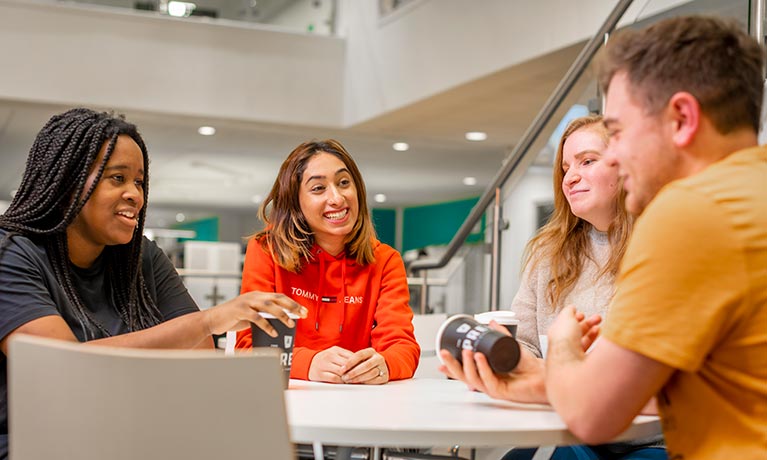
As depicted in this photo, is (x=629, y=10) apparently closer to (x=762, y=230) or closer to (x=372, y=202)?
(x=762, y=230)

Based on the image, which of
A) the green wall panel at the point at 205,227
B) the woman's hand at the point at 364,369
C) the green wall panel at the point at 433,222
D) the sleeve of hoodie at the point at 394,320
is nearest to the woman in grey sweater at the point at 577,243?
the sleeve of hoodie at the point at 394,320

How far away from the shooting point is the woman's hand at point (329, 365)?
175 cm

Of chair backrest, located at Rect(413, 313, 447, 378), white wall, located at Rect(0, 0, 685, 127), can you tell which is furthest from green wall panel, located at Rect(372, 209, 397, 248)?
chair backrest, located at Rect(413, 313, 447, 378)

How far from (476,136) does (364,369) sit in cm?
786

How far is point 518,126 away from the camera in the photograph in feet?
28.5

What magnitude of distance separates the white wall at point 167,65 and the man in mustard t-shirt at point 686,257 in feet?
23.2

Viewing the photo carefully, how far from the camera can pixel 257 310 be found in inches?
59.5

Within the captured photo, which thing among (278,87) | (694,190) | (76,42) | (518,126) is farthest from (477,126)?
(694,190)

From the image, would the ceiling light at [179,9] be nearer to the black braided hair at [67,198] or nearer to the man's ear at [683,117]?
the black braided hair at [67,198]

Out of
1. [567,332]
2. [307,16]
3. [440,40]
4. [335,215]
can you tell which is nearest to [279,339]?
[567,332]

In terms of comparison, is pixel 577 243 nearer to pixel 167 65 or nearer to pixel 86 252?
pixel 86 252

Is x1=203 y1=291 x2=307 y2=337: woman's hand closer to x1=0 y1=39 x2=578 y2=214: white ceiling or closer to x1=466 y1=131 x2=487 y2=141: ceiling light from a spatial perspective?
x1=0 y1=39 x2=578 y2=214: white ceiling

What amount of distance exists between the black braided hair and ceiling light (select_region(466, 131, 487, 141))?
7392mm

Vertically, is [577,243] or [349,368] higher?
[577,243]
